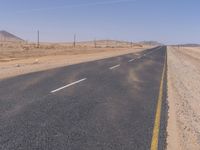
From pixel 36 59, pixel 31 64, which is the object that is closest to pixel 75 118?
pixel 31 64

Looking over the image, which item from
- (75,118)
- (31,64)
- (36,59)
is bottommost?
(75,118)

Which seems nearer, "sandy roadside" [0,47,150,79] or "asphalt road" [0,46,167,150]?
"asphalt road" [0,46,167,150]

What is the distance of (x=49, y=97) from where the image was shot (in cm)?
955

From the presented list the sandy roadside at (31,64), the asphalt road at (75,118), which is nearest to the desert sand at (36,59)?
the sandy roadside at (31,64)


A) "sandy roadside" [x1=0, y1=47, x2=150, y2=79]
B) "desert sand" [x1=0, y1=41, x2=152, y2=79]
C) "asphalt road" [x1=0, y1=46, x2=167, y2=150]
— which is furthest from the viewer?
"desert sand" [x1=0, y1=41, x2=152, y2=79]

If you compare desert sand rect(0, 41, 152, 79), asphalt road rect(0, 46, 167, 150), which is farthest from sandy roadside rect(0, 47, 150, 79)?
asphalt road rect(0, 46, 167, 150)

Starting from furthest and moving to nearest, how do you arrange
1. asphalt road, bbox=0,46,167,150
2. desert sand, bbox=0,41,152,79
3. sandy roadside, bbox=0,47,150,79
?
1. desert sand, bbox=0,41,152,79
2. sandy roadside, bbox=0,47,150,79
3. asphalt road, bbox=0,46,167,150

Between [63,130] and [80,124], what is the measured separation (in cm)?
63

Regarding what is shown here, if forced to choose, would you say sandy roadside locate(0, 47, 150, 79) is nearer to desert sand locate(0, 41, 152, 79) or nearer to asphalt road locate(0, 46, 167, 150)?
desert sand locate(0, 41, 152, 79)

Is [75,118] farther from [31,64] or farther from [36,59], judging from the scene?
[36,59]

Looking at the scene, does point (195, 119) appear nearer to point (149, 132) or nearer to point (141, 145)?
point (149, 132)

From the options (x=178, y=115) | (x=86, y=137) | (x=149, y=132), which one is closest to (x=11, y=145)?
(x=86, y=137)

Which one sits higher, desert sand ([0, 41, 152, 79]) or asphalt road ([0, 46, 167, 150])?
desert sand ([0, 41, 152, 79])

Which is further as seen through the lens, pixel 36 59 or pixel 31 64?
pixel 36 59
